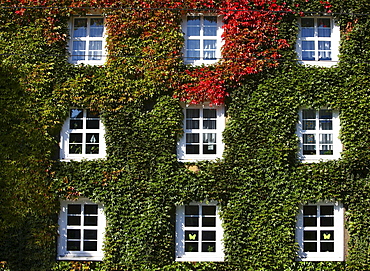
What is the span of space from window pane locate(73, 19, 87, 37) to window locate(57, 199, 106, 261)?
5.70 m

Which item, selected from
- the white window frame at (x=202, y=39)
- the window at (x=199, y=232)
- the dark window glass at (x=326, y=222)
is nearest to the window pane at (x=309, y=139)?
the dark window glass at (x=326, y=222)

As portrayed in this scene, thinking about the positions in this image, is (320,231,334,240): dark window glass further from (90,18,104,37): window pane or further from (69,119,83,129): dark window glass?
→ (90,18,104,37): window pane

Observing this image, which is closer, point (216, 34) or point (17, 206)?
point (17, 206)

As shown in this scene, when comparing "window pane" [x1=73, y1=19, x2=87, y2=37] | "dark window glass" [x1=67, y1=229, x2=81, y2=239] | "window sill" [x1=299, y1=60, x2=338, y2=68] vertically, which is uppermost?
"window pane" [x1=73, y1=19, x2=87, y2=37]

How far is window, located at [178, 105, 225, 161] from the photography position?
48.2 ft

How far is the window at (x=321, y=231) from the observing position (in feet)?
47.0

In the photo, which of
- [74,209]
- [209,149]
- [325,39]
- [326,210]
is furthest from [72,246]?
[325,39]

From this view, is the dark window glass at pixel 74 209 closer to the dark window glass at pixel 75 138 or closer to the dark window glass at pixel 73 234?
the dark window glass at pixel 73 234

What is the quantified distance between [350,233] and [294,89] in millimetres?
5000

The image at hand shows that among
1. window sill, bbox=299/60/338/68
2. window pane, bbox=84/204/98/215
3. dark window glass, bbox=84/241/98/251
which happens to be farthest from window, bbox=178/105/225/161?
dark window glass, bbox=84/241/98/251

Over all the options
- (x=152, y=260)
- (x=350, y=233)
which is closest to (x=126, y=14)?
(x=152, y=260)

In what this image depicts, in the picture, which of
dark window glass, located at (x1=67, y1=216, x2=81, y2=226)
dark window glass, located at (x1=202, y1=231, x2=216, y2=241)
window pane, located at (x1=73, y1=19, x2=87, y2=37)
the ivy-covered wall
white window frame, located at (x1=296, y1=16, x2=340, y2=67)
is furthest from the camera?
window pane, located at (x1=73, y1=19, x2=87, y2=37)

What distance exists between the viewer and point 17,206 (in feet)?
46.3

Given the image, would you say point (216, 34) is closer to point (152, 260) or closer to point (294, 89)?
point (294, 89)
